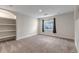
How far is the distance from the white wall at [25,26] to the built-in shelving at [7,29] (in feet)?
0.65

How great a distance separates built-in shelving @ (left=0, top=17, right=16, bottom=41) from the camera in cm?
293

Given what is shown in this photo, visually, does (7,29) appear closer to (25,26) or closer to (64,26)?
(25,26)

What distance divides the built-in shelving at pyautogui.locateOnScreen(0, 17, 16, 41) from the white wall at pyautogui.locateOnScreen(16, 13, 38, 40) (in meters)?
0.20

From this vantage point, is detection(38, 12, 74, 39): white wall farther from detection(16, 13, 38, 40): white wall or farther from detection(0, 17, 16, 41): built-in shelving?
detection(0, 17, 16, 41): built-in shelving

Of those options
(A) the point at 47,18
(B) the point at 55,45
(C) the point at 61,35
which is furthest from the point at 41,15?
(B) the point at 55,45

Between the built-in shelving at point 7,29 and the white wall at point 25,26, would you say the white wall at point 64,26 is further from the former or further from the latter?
the built-in shelving at point 7,29

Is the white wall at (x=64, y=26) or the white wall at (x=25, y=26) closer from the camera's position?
the white wall at (x=64, y=26)

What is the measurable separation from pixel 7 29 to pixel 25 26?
736 mm

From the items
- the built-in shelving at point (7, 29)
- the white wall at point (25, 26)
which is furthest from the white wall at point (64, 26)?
the built-in shelving at point (7, 29)

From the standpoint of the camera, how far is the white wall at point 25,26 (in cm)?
288

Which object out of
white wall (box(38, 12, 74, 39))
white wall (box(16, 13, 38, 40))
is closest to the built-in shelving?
white wall (box(16, 13, 38, 40))

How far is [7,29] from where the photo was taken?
3121mm

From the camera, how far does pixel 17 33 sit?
3.18 m

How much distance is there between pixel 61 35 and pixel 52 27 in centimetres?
41
